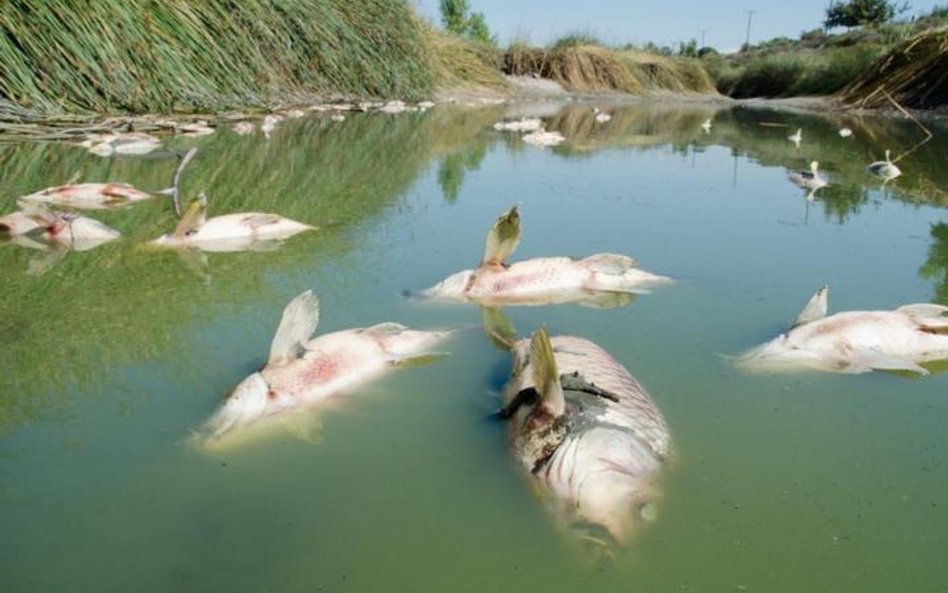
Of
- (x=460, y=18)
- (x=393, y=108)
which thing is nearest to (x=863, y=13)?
(x=460, y=18)

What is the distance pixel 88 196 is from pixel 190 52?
16.2ft

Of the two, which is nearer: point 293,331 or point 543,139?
point 293,331

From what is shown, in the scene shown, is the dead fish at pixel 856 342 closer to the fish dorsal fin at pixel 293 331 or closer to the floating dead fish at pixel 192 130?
the fish dorsal fin at pixel 293 331

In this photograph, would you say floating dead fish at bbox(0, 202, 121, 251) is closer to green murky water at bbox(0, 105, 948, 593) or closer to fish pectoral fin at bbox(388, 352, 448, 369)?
green murky water at bbox(0, 105, 948, 593)

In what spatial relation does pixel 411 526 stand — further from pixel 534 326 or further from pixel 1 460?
pixel 534 326

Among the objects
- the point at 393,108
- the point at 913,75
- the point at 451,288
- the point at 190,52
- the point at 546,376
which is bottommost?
the point at 451,288

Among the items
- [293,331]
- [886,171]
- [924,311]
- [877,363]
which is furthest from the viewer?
[886,171]

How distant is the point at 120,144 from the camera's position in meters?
6.04

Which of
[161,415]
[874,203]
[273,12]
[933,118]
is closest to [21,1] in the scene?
[273,12]

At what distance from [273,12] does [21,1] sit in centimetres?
421

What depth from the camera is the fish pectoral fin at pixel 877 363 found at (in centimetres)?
224

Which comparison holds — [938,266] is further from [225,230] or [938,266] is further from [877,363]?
[225,230]

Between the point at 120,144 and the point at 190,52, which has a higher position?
the point at 190,52

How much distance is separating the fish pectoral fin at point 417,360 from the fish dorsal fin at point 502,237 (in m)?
0.73
